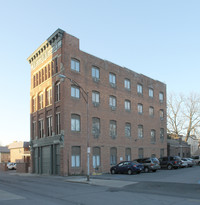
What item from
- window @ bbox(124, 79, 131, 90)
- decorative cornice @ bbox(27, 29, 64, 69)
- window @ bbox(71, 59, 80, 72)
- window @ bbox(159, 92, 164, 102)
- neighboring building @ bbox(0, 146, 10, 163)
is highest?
decorative cornice @ bbox(27, 29, 64, 69)

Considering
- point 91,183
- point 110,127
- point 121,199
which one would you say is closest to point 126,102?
point 110,127

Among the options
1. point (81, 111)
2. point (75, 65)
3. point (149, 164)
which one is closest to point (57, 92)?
point (81, 111)

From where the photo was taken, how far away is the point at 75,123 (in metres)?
33.4

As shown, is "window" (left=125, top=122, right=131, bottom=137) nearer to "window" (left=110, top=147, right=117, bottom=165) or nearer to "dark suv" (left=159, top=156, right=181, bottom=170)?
"window" (left=110, top=147, right=117, bottom=165)

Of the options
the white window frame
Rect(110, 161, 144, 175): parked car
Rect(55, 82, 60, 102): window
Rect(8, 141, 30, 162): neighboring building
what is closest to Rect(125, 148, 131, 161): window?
Rect(110, 161, 144, 175): parked car

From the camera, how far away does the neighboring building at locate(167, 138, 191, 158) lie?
54306mm

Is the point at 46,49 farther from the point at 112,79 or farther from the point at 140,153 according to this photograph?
the point at 140,153

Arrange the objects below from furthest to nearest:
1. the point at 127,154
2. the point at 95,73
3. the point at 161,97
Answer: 1. the point at 161,97
2. the point at 127,154
3. the point at 95,73

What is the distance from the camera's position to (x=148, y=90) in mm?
47375

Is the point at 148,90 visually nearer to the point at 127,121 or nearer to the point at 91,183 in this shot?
the point at 127,121

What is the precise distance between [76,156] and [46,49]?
14.7 metres

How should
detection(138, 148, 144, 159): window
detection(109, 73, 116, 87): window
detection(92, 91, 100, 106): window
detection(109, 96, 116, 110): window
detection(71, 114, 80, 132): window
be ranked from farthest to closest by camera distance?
detection(138, 148, 144, 159): window → detection(109, 73, 116, 87): window → detection(109, 96, 116, 110): window → detection(92, 91, 100, 106): window → detection(71, 114, 80, 132): window

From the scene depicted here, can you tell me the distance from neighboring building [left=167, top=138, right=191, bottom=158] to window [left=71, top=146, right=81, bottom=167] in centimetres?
2602

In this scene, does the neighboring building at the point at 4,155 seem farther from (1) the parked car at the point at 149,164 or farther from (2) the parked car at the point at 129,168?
(1) the parked car at the point at 149,164
